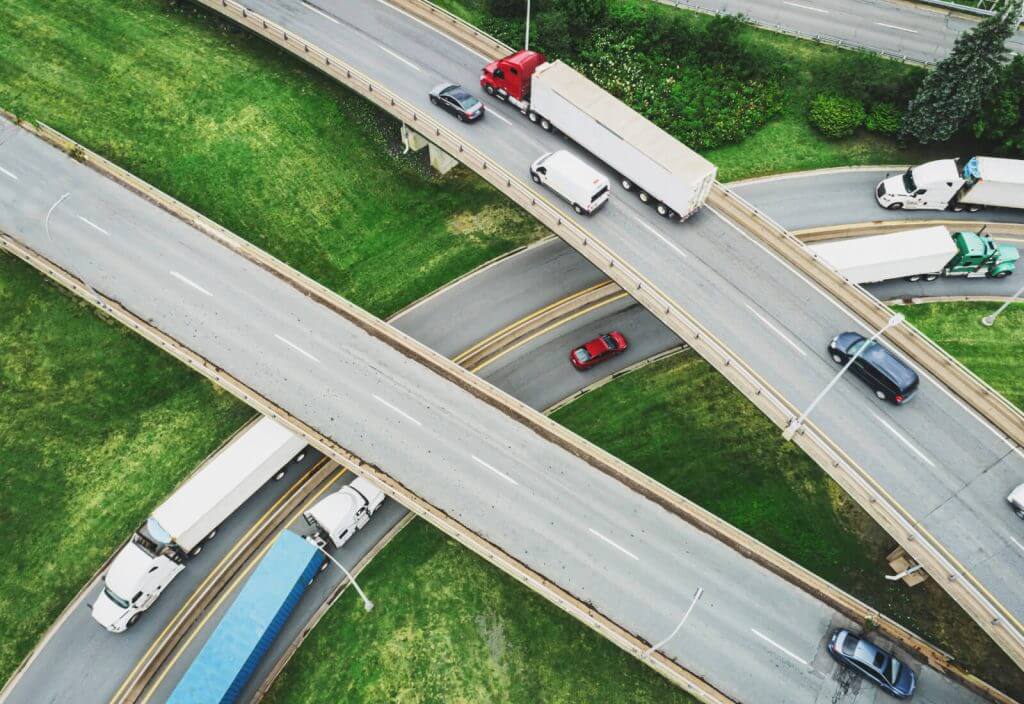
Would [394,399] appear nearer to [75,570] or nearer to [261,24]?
[75,570]

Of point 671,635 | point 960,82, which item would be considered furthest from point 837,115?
point 671,635

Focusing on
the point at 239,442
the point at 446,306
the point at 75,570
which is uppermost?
the point at 446,306

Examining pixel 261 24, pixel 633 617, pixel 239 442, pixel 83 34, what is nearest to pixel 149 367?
pixel 239 442

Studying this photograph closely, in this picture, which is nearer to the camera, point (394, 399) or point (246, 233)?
point (394, 399)

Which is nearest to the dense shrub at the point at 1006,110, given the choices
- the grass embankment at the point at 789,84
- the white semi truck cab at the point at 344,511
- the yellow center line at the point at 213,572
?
the grass embankment at the point at 789,84

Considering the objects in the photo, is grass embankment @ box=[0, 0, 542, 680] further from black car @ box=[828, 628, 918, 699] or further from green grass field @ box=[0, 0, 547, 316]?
black car @ box=[828, 628, 918, 699]

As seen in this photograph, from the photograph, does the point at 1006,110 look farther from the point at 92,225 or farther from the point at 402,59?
the point at 92,225
